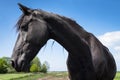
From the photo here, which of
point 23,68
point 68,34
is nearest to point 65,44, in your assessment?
point 68,34

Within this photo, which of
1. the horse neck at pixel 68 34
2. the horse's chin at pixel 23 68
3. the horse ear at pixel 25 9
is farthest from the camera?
the horse neck at pixel 68 34

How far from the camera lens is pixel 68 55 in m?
6.82

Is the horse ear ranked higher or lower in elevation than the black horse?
higher

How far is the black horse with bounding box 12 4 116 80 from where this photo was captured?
5.72 m

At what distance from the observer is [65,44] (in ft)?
21.4

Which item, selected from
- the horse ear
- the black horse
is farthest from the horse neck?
the horse ear

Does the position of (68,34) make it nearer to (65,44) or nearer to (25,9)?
(65,44)

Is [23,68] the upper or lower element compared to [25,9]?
lower

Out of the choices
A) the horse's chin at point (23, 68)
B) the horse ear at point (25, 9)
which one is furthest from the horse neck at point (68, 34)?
the horse's chin at point (23, 68)

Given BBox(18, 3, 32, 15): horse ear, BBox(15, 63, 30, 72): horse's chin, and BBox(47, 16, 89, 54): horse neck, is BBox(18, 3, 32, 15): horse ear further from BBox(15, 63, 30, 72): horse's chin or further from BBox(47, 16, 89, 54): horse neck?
BBox(15, 63, 30, 72): horse's chin

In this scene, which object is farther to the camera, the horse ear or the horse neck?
the horse neck

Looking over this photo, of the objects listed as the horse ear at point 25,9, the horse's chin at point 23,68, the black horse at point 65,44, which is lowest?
the horse's chin at point 23,68

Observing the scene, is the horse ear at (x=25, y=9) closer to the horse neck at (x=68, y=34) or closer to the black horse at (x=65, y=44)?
the black horse at (x=65, y=44)

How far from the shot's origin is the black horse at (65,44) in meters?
5.72
